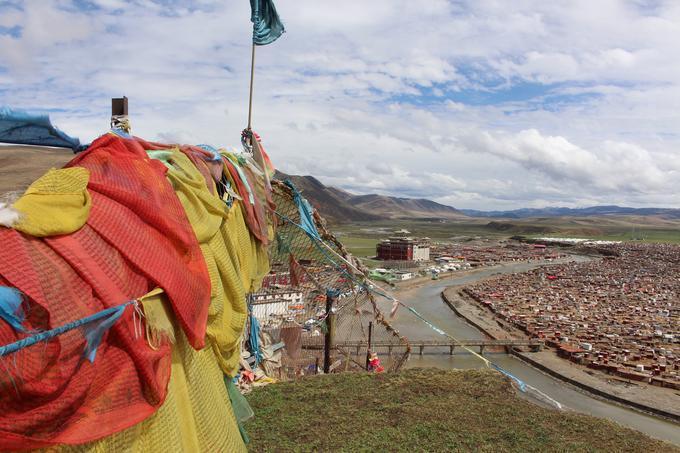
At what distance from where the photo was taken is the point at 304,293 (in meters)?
8.04

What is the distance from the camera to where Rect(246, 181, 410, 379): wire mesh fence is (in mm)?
5484

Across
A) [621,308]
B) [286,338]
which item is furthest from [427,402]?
[621,308]

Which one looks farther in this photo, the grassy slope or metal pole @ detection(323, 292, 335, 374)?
metal pole @ detection(323, 292, 335, 374)

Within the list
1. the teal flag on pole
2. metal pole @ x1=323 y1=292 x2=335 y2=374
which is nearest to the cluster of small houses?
metal pole @ x1=323 y1=292 x2=335 y2=374

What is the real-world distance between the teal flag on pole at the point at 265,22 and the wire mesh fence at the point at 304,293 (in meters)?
1.46

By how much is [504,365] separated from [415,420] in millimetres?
15926

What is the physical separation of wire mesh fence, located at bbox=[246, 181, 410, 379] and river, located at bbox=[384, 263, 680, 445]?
4.62m

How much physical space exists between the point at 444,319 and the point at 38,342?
29.6 metres

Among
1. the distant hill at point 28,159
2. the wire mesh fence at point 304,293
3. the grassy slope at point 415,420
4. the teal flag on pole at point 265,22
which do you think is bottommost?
the grassy slope at point 415,420

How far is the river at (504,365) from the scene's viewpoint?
44.7 ft

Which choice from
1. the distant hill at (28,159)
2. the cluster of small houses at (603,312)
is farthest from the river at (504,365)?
the distant hill at (28,159)

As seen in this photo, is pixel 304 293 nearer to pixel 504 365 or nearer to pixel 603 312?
pixel 504 365

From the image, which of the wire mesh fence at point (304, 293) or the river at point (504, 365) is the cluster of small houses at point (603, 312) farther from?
the wire mesh fence at point (304, 293)

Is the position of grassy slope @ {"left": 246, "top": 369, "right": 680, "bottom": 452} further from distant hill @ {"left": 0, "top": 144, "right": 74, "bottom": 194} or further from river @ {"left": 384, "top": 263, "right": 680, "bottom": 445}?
distant hill @ {"left": 0, "top": 144, "right": 74, "bottom": 194}
